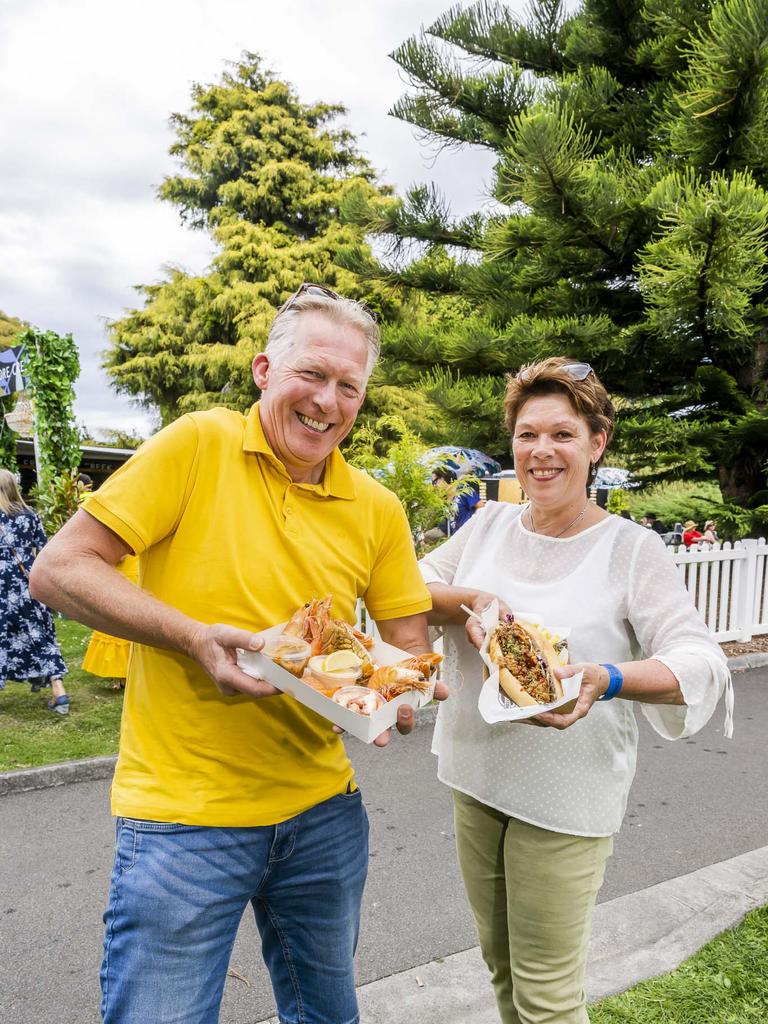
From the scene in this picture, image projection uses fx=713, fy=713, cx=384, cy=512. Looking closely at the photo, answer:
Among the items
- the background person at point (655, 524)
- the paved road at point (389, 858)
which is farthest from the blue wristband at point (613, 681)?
the background person at point (655, 524)

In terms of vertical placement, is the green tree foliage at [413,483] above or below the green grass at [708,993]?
above

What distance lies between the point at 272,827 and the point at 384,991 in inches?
60.9

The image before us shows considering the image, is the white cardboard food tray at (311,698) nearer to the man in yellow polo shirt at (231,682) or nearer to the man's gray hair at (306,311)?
the man in yellow polo shirt at (231,682)

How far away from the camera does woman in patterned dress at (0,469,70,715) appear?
6.09 meters

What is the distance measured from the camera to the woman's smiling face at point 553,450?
6.26 ft

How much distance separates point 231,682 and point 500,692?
0.65 metres

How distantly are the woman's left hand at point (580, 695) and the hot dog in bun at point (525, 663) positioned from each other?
1.4 inches

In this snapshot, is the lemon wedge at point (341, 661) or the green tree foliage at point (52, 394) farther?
the green tree foliage at point (52, 394)

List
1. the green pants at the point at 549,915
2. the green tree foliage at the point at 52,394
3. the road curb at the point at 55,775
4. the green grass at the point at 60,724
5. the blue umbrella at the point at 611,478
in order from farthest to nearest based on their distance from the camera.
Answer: the blue umbrella at the point at 611,478 < the green tree foliage at the point at 52,394 < the green grass at the point at 60,724 < the road curb at the point at 55,775 < the green pants at the point at 549,915

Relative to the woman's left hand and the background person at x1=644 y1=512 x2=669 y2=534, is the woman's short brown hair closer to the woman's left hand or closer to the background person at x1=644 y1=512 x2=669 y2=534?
the woman's left hand

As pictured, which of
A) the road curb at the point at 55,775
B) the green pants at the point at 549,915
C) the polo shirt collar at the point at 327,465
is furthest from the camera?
the road curb at the point at 55,775

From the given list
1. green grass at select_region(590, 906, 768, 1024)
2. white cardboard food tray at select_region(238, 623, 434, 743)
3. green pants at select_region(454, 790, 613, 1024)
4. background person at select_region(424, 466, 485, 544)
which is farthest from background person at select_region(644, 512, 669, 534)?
white cardboard food tray at select_region(238, 623, 434, 743)

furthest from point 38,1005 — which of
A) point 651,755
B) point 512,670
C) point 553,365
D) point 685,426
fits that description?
point 685,426

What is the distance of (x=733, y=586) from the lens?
8500 millimetres
